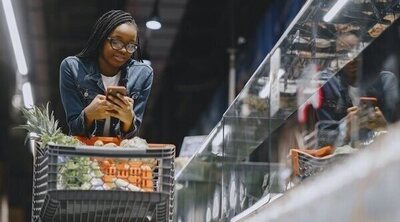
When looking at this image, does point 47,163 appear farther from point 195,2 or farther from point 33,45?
point 33,45

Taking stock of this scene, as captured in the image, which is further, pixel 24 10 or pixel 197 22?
pixel 197 22

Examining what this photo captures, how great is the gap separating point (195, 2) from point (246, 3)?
2.62 ft

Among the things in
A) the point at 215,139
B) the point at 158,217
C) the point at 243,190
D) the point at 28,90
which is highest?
the point at 28,90

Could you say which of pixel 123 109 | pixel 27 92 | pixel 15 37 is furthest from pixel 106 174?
pixel 27 92

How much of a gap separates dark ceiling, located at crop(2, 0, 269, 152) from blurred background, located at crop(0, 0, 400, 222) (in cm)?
2

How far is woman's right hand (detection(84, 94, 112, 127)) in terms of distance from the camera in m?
2.75

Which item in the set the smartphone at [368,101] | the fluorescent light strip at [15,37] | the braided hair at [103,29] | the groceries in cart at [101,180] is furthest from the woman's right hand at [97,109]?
the fluorescent light strip at [15,37]

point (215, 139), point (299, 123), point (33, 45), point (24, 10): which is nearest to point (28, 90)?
point (33, 45)

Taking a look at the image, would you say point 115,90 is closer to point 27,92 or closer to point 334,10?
point 334,10

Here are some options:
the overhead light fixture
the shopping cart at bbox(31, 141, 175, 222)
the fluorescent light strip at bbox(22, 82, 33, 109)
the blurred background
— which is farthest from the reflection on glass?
the fluorescent light strip at bbox(22, 82, 33, 109)

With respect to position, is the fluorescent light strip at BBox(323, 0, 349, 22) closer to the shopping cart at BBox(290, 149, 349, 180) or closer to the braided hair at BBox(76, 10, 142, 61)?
the shopping cart at BBox(290, 149, 349, 180)

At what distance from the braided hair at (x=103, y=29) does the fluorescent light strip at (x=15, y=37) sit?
727 cm

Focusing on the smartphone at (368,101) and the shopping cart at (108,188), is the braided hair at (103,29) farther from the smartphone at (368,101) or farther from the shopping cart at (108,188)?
the smartphone at (368,101)

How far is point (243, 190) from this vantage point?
4000 millimetres
